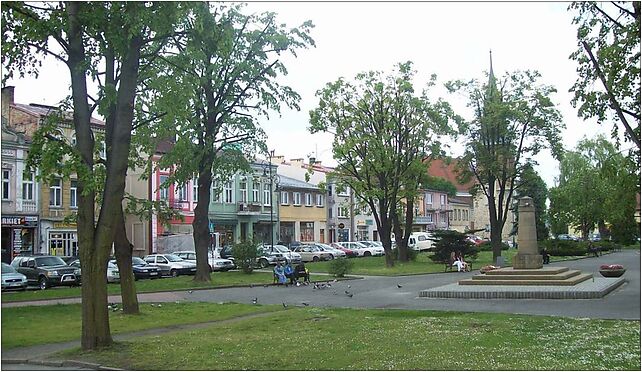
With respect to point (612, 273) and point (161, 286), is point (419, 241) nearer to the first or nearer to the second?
point (612, 273)

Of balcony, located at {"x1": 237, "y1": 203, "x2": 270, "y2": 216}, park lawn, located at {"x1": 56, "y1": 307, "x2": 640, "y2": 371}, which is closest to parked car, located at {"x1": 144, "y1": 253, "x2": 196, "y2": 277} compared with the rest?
balcony, located at {"x1": 237, "y1": 203, "x2": 270, "y2": 216}

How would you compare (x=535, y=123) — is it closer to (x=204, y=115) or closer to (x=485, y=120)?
(x=485, y=120)

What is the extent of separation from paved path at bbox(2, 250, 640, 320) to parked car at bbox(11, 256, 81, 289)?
814 centimetres

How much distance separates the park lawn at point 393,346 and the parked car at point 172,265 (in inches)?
1021

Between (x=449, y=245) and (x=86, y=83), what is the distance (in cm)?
3648

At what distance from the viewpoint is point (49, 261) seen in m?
36.5

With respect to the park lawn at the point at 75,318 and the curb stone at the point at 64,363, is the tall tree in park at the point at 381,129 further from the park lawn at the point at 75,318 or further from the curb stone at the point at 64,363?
the curb stone at the point at 64,363

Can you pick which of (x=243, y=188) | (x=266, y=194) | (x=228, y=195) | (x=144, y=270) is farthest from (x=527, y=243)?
(x=266, y=194)

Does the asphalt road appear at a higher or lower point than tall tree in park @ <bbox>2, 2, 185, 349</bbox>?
lower

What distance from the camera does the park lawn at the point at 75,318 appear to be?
52.2 ft

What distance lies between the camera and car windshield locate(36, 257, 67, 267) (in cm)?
3594

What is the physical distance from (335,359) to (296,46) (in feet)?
78.1

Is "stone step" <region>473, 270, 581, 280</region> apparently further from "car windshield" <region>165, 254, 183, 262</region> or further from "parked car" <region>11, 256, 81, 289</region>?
"car windshield" <region>165, 254, 183, 262</region>

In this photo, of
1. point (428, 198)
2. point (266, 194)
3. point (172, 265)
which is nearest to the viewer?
point (172, 265)
